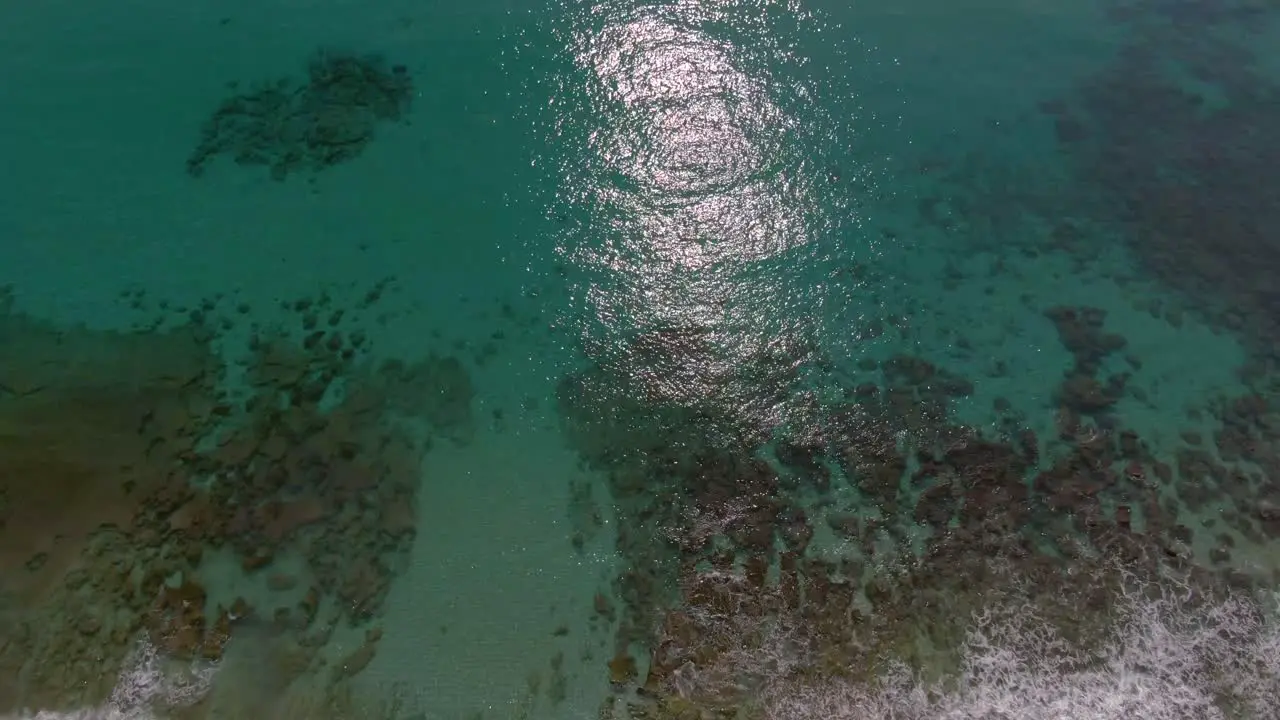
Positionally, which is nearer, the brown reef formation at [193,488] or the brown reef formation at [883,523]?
the brown reef formation at [883,523]

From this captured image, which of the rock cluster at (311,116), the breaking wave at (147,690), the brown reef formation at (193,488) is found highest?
the rock cluster at (311,116)

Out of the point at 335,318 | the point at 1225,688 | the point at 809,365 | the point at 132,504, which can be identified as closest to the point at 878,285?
the point at 809,365

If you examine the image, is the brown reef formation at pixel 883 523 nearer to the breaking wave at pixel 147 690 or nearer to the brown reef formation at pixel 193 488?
the brown reef formation at pixel 193 488

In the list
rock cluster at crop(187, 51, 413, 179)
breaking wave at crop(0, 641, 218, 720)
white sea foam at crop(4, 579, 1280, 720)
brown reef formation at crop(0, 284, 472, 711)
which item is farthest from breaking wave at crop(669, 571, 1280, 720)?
rock cluster at crop(187, 51, 413, 179)

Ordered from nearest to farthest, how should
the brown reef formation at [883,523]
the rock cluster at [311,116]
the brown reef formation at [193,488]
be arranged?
the brown reef formation at [883,523] → the brown reef formation at [193,488] → the rock cluster at [311,116]

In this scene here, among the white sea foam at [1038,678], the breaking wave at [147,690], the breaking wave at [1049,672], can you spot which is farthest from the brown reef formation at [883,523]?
the breaking wave at [147,690]

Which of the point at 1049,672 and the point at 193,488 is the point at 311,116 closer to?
the point at 193,488

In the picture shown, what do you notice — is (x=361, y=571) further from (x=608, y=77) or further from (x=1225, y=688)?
(x=1225, y=688)

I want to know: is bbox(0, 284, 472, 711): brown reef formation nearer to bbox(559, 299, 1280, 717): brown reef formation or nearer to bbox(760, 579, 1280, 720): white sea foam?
bbox(559, 299, 1280, 717): brown reef formation
